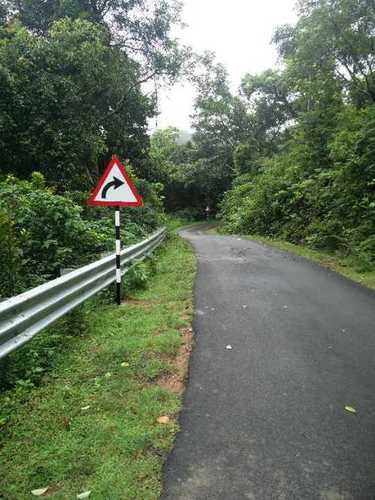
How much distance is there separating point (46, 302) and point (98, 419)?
65.4 inches

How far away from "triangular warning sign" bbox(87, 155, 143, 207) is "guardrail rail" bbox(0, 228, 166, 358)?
3.19 feet

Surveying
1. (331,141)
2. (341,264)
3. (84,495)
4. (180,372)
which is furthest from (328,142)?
(84,495)

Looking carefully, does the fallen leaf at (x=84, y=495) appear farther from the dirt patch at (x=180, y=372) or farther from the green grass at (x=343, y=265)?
the green grass at (x=343, y=265)

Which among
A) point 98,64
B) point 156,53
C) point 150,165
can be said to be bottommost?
point 150,165

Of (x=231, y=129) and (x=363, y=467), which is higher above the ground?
(x=231, y=129)

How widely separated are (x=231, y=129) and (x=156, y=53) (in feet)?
78.7

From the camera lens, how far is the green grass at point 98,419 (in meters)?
2.48

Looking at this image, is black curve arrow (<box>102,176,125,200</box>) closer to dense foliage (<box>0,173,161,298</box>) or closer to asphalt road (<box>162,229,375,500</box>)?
dense foliage (<box>0,173,161,298</box>)

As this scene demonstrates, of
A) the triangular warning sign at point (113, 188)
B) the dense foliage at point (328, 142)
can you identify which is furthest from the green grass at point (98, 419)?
the dense foliage at point (328, 142)

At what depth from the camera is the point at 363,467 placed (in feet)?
8.55

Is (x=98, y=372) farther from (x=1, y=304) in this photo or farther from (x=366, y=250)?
A: (x=366, y=250)

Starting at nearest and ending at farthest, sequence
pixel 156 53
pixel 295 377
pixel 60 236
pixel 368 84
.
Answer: pixel 295 377
pixel 60 236
pixel 368 84
pixel 156 53

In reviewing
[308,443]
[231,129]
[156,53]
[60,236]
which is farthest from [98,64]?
[231,129]

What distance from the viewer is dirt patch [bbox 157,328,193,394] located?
3.67 meters
